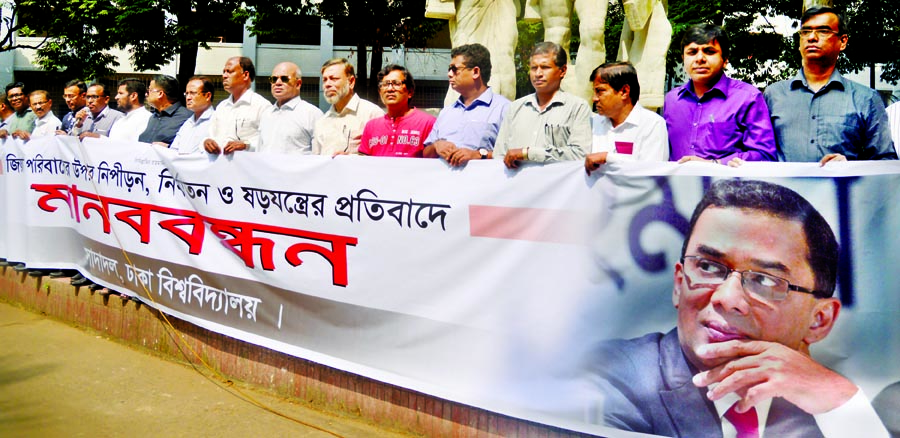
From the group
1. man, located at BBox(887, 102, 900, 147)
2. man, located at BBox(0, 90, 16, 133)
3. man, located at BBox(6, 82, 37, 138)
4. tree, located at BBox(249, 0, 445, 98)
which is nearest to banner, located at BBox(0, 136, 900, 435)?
man, located at BBox(6, 82, 37, 138)

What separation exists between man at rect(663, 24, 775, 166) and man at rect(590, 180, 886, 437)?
28.3 inches

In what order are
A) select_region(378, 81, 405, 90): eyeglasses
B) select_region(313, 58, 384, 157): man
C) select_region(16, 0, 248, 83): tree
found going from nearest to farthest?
1. select_region(378, 81, 405, 90): eyeglasses
2. select_region(313, 58, 384, 157): man
3. select_region(16, 0, 248, 83): tree

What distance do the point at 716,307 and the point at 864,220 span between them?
577 mm

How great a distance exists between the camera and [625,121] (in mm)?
4148

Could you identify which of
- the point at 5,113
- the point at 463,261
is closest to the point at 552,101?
the point at 463,261

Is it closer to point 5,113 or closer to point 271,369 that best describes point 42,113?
point 5,113

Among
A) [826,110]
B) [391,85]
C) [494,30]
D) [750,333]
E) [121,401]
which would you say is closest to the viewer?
[750,333]

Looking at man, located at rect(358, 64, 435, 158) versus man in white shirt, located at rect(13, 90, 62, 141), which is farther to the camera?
man in white shirt, located at rect(13, 90, 62, 141)

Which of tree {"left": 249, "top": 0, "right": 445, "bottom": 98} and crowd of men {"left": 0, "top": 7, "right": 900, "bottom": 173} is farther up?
tree {"left": 249, "top": 0, "right": 445, "bottom": 98}

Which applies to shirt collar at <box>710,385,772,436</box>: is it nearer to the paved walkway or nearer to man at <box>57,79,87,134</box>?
the paved walkway

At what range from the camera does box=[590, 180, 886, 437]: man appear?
300 centimetres

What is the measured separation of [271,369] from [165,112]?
292cm

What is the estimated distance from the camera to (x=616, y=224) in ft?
11.5

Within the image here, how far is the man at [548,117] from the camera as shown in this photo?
4164 mm
